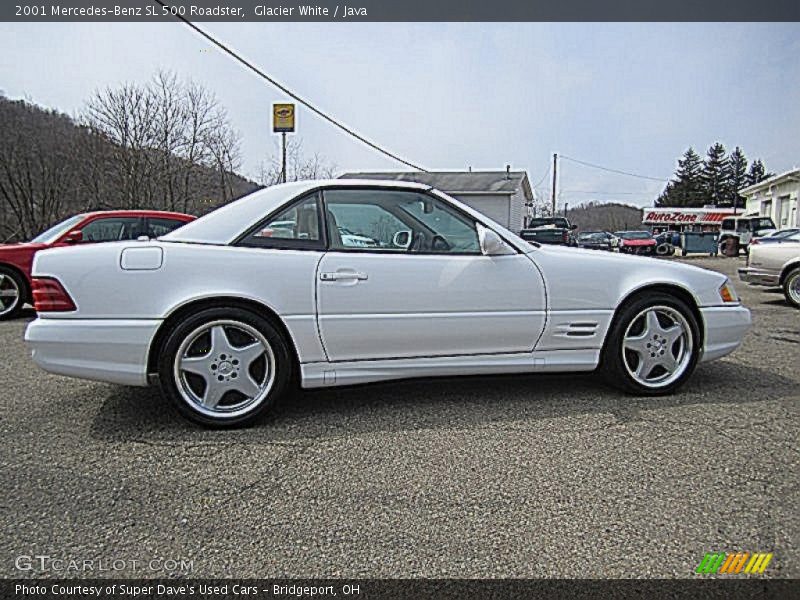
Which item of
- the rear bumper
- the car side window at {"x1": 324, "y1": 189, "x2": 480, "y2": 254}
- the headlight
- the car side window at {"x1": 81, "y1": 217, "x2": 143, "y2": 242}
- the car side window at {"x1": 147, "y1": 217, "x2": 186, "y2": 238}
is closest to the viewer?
the rear bumper

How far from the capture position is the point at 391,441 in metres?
2.88

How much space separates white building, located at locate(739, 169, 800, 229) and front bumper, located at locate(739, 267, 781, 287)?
25899 millimetres

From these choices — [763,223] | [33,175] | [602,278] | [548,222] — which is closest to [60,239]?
[602,278]

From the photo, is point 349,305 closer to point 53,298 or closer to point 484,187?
point 53,298

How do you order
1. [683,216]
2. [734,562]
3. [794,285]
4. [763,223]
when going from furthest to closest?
[683,216], [763,223], [794,285], [734,562]

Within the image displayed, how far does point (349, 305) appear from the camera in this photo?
3141 mm

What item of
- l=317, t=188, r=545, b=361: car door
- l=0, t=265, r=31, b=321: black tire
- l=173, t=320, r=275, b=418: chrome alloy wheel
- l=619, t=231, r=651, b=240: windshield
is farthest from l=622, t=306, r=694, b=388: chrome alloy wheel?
l=619, t=231, r=651, b=240: windshield

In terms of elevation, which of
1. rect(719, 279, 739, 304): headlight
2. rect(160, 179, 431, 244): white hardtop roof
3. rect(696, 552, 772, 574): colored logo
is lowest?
rect(696, 552, 772, 574): colored logo

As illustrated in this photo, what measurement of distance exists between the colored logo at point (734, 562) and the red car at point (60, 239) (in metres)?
7.01

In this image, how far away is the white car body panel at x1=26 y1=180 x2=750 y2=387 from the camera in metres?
2.93

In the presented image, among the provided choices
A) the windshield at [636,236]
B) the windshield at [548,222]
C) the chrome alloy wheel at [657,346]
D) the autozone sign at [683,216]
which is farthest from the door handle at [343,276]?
the autozone sign at [683,216]

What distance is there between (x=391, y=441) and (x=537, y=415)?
36.4 inches

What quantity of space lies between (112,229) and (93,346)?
15.5 ft

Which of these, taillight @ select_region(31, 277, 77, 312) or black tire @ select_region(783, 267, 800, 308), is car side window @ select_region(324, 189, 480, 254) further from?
black tire @ select_region(783, 267, 800, 308)
